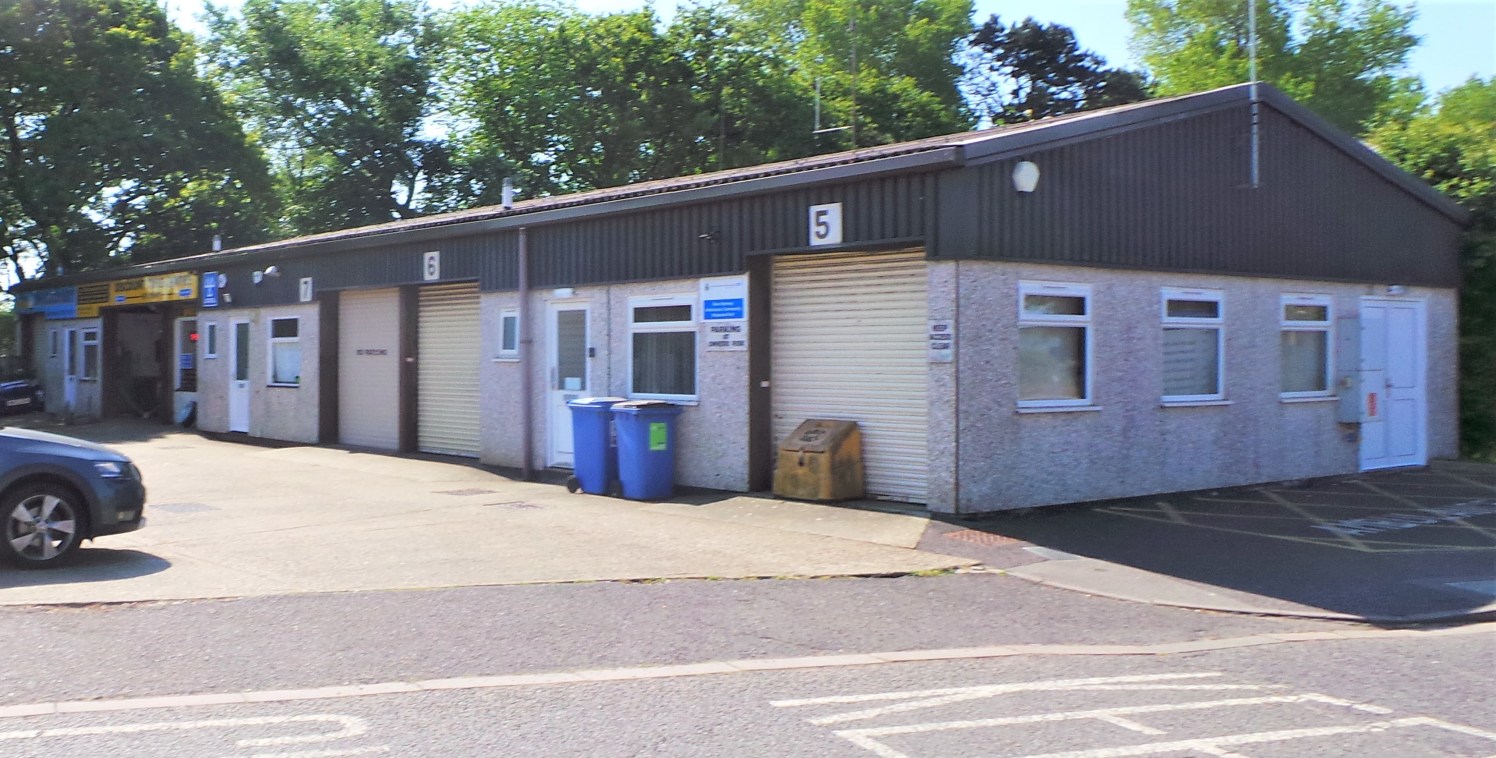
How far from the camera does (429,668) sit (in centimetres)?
679

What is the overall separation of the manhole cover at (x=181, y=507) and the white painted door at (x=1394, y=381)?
48.6 feet

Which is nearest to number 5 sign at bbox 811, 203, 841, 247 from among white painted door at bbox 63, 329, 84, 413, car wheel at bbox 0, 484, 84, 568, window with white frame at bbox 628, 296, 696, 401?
window with white frame at bbox 628, 296, 696, 401

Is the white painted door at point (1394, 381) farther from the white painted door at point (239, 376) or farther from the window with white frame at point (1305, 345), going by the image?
the white painted door at point (239, 376)

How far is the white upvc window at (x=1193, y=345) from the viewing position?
46.6ft

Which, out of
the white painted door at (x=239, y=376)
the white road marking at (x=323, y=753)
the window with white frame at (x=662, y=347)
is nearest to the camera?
the white road marking at (x=323, y=753)

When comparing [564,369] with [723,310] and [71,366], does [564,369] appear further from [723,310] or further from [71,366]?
[71,366]

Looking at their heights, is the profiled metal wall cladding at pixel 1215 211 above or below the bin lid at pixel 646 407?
above

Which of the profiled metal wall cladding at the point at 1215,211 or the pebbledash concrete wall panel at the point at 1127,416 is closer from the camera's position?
the pebbledash concrete wall panel at the point at 1127,416

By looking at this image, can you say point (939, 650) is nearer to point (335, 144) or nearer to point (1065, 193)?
point (1065, 193)

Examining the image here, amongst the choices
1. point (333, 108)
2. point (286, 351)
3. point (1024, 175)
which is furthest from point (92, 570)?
point (333, 108)

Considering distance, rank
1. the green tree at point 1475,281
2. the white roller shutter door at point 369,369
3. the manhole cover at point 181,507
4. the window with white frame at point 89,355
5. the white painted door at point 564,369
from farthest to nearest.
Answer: the window with white frame at point 89,355 → the white roller shutter door at point 369,369 → the green tree at point 1475,281 → the white painted door at point 564,369 → the manhole cover at point 181,507

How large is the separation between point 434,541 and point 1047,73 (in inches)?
1621

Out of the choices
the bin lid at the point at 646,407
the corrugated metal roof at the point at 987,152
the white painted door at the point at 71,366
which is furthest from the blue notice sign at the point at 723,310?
the white painted door at the point at 71,366

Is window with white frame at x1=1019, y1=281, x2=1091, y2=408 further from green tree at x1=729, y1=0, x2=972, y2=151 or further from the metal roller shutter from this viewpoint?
green tree at x1=729, y1=0, x2=972, y2=151
